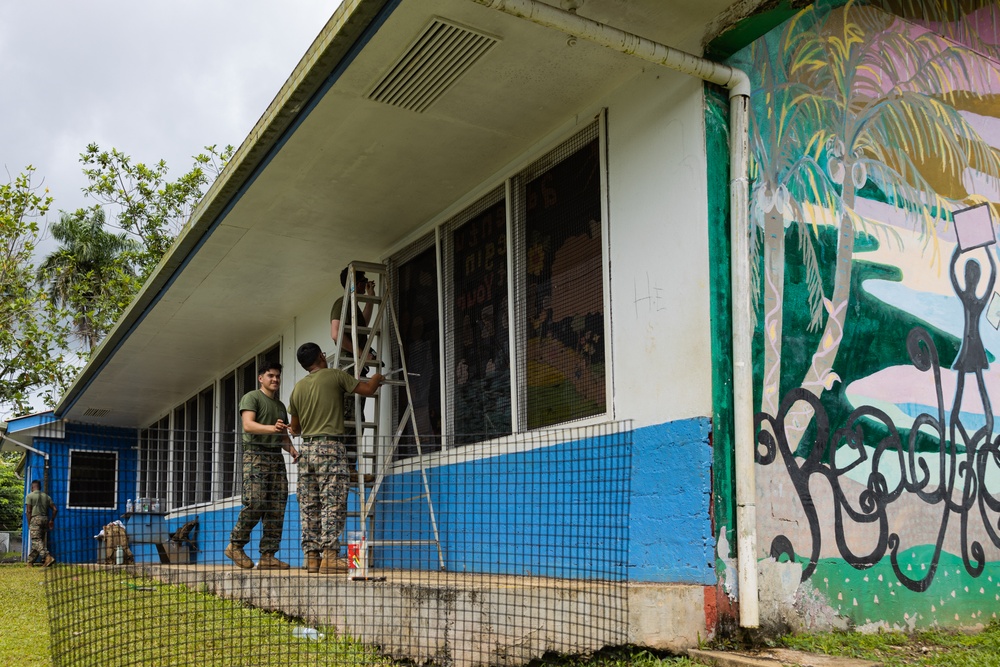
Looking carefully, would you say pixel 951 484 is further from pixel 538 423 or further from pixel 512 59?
pixel 512 59

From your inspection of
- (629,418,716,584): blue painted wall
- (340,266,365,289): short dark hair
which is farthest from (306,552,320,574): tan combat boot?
(340,266,365,289): short dark hair

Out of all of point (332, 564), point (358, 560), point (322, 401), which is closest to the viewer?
point (358, 560)

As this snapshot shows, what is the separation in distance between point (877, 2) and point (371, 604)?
4.92 meters

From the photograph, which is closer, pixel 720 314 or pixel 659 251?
pixel 720 314

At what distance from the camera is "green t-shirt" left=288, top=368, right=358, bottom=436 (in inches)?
271

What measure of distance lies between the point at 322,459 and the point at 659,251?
3.00 m

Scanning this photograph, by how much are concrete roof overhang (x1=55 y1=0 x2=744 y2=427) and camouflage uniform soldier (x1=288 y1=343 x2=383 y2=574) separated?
4.51 feet

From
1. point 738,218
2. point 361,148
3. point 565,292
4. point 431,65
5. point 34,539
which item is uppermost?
point 431,65

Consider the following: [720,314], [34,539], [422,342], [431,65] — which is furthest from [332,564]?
[34,539]

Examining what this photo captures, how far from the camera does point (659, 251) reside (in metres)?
5.23

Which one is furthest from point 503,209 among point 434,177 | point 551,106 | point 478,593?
point 478,593

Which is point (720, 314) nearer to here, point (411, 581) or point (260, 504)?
point (411, 581)

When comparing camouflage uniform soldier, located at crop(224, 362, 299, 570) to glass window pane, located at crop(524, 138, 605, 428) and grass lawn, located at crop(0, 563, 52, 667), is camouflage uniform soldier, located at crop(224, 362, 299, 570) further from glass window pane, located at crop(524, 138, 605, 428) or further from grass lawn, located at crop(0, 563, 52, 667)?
glass window pane, located at crop(524, 138, 605, 428)

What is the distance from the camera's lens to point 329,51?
5.20 meters
